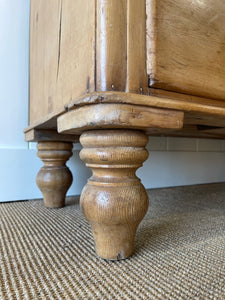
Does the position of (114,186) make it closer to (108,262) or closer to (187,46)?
(108,262)

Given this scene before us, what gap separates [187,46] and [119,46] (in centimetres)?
13

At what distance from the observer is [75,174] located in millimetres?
930

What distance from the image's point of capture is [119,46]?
0.33 m

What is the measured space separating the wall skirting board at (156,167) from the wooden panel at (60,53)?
0.21m

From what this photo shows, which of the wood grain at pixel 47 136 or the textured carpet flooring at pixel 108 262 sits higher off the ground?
the wood grain at pixel 47 136

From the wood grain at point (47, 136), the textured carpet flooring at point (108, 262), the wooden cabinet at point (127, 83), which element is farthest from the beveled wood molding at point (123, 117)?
the wood grain at point (47, 136)

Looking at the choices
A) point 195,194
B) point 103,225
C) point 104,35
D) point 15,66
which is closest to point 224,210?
point 195,194

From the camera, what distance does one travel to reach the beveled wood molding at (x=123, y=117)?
312 mm

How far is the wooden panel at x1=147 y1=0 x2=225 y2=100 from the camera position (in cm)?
35

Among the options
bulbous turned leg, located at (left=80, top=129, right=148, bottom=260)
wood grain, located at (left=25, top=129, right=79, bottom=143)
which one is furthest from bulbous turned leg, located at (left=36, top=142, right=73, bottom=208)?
bulbous turned leg, located at (left=80, top=129, right=148, bottom=260)

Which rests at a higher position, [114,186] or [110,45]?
[110,45]

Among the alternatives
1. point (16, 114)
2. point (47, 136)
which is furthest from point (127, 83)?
point (16, 114)

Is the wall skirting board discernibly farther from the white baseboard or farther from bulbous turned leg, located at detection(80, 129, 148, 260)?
bulbous turned leg, located at detection(80, 129, 148, 260)

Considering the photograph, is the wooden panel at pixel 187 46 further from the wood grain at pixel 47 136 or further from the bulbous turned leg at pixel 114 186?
the wood grain at pixel 47 136
